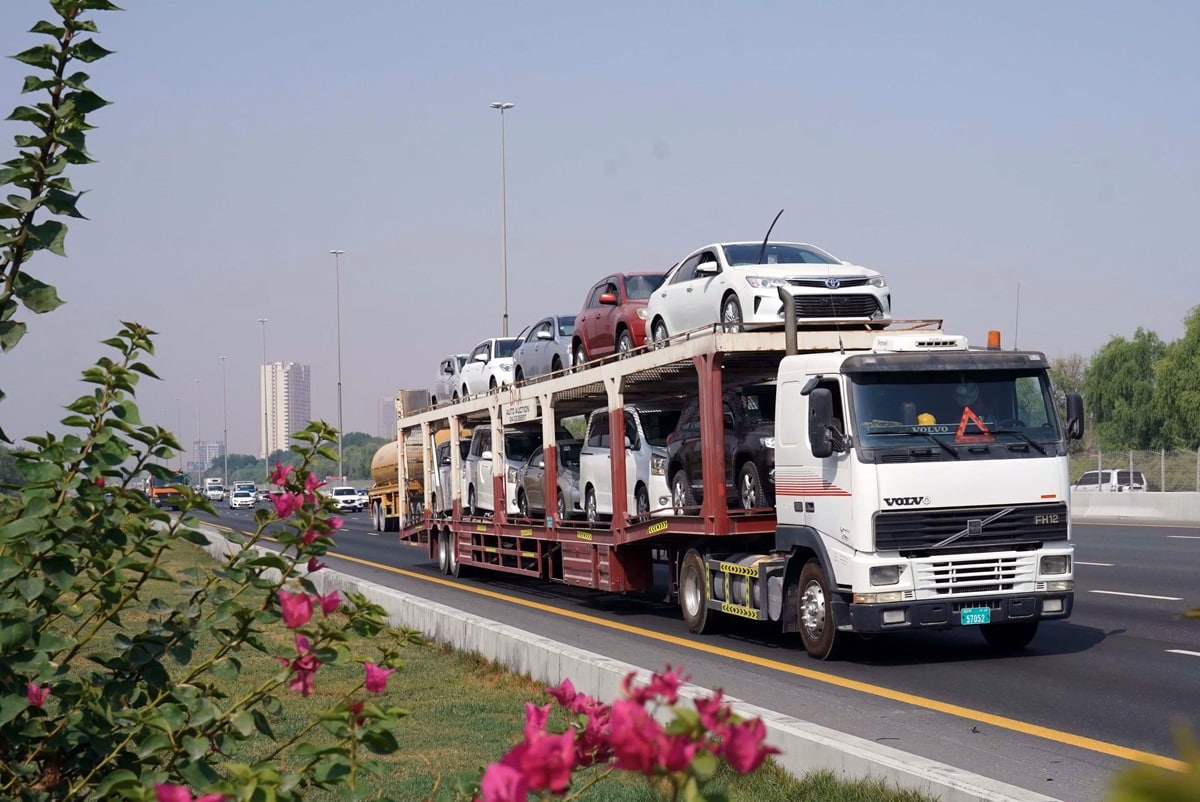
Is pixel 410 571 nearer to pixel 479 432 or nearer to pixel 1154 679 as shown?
pixel 479 432

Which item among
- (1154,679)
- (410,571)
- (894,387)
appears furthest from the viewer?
(410,571)

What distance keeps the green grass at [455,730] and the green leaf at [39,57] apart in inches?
56.5

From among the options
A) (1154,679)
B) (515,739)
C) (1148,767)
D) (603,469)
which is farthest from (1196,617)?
(603,469)

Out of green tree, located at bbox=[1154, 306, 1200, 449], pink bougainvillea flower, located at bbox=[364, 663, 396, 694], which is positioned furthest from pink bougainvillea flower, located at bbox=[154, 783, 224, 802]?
green tree, located at bbox=[1154, 306, 1200, 449]

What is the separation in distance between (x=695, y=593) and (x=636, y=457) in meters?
2.17

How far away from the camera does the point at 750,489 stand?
48.6 feet

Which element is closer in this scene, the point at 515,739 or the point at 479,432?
the point at 515,739

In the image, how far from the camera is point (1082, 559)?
2359 cm

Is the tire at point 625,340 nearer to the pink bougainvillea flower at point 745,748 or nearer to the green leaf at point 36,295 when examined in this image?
the green leaf at point 36,295

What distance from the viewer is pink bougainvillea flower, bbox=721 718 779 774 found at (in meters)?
1.44

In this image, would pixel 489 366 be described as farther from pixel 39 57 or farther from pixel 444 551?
pixel 39 57

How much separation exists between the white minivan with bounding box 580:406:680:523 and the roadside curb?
337 centimetres

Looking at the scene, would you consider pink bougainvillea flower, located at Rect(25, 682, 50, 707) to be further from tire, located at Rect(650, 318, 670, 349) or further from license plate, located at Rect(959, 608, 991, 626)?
tire, located at Rect(650, 318, 670, 349)

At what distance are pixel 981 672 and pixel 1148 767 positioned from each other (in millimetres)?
12335
